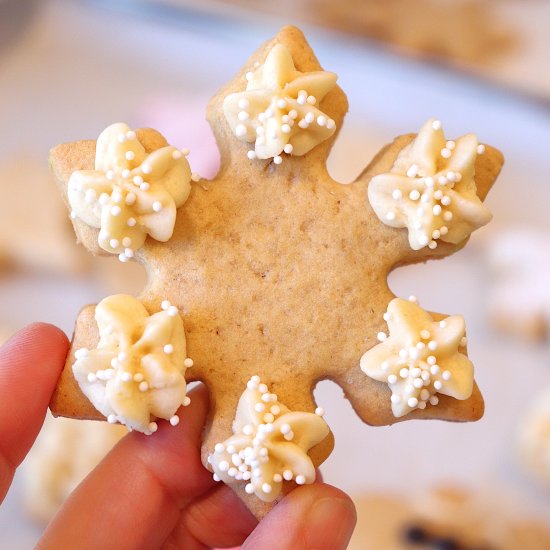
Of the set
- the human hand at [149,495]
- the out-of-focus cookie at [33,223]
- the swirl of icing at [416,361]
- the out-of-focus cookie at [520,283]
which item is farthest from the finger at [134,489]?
the out-of-focus cookie at [520,283]

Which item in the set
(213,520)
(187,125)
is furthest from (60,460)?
(187,125)

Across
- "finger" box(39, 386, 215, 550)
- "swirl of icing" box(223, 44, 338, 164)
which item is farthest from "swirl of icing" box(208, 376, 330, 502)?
"swirl of icing" box(223, 44, 338, 164)

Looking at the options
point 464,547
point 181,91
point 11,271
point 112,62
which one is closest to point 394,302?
point 464,547

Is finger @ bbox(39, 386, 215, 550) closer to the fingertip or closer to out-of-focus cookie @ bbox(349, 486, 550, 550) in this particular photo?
the fingertip

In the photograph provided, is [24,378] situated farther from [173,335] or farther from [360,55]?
[360,55]

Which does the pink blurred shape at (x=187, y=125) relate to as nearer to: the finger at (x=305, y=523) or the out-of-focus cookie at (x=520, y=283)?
the out-of-focus cookie at (x=520, y=283)

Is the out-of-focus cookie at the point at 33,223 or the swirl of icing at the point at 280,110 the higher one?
the swirl of icing at the point at 280,110
